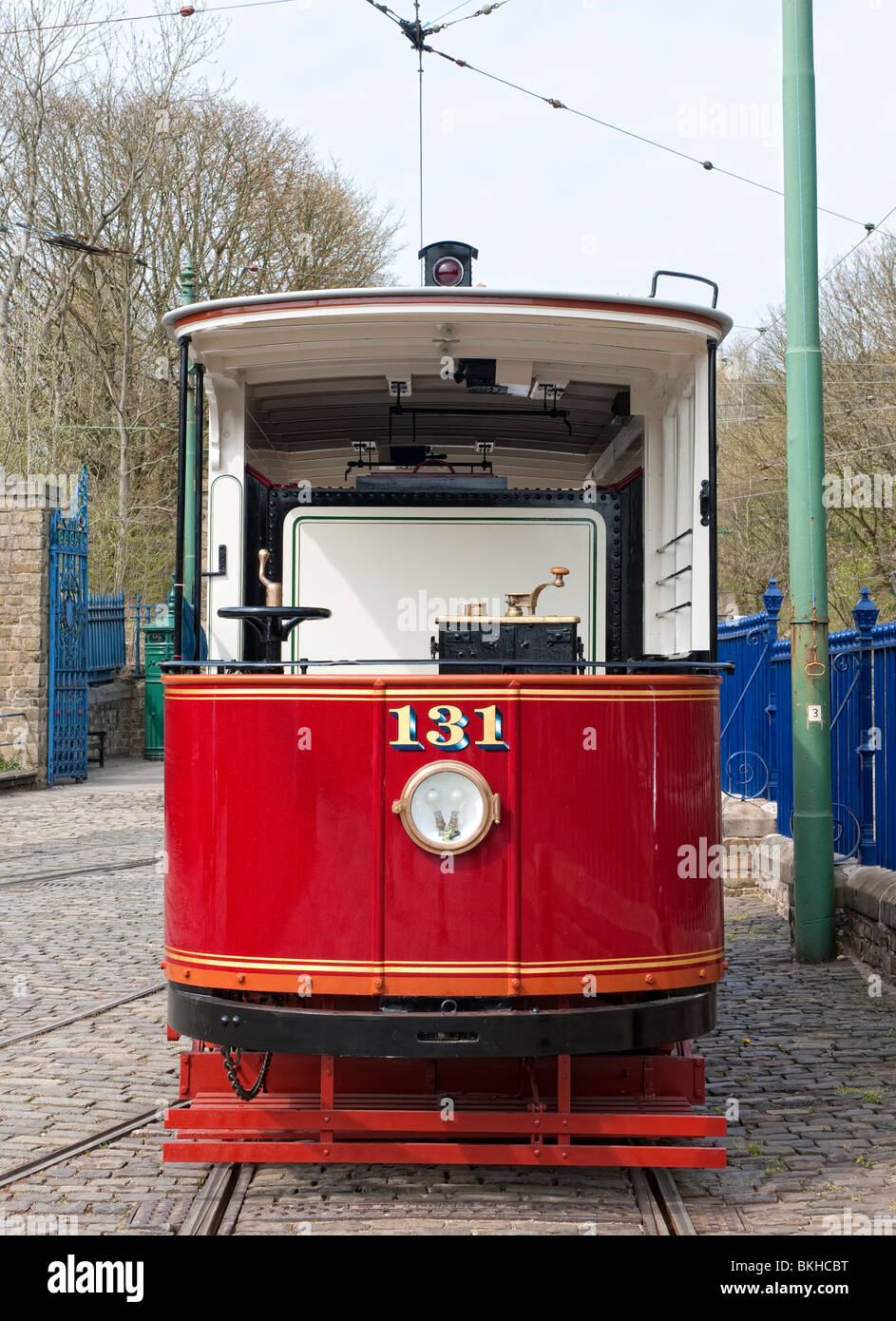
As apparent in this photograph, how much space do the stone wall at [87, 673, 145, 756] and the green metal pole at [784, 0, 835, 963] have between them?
62.8ft

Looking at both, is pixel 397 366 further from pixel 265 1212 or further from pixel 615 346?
pixel 265 1212

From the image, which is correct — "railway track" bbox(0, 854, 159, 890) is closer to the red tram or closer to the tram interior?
the tram interior

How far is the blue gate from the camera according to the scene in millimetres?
21484

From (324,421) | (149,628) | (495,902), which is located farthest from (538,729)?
(149,628)

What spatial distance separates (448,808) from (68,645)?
59.8ft

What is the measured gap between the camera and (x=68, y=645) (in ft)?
72.1

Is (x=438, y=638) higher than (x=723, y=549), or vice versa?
(x=723, y=549)

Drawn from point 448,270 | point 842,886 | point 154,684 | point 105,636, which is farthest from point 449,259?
point 105,636

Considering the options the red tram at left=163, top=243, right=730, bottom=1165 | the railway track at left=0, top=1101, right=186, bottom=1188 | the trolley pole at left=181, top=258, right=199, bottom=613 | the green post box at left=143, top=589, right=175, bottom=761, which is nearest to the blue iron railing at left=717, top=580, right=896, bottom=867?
the red tram at left=163, top=243, right=730, bottom=1165

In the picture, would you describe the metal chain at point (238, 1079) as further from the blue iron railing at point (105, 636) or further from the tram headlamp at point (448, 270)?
the blue iron railing at point (105, 636)

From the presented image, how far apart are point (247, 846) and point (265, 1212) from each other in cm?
118

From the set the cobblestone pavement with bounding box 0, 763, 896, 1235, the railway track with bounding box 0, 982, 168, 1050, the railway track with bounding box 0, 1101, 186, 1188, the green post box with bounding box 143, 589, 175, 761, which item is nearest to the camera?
the cobblestone pavement with bounding box 0, 763, 896, 1235

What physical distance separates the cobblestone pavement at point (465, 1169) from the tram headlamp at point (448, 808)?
1212 mm
